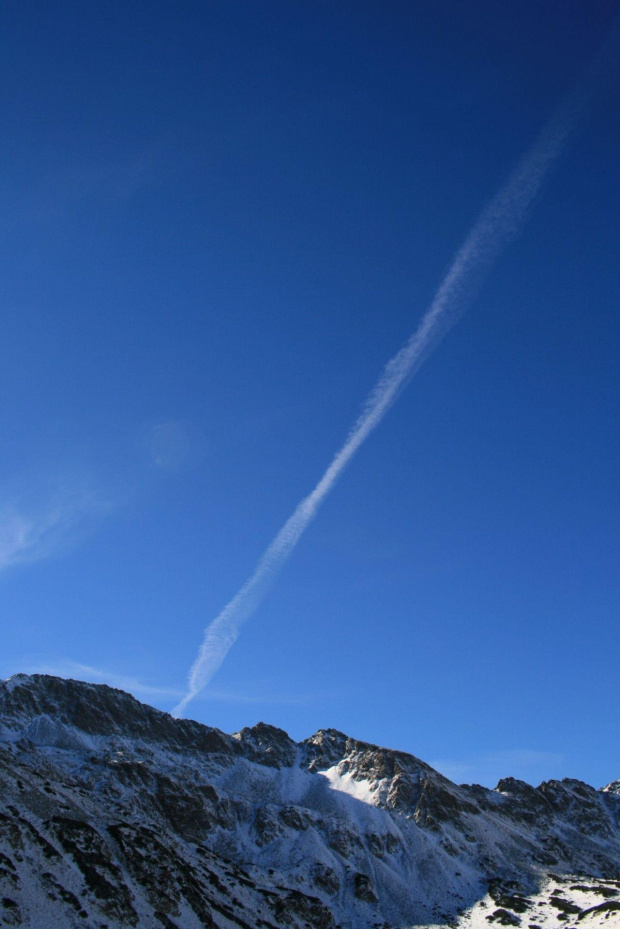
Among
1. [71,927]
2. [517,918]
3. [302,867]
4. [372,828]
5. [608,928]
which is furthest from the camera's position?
[372,828]

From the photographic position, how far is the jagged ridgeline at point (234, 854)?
302 ft

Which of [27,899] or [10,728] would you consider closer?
[27,899]

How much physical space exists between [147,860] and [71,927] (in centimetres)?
2546

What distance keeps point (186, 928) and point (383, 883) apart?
75934 millimetres

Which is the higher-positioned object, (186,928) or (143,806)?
(143,806)

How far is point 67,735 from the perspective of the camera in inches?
7416

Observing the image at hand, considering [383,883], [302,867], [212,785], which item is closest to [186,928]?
[302,867]

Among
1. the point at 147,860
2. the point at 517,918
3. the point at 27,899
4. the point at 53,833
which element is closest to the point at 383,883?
the point at 517,918

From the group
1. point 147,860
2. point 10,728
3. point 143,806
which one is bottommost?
point 147,860

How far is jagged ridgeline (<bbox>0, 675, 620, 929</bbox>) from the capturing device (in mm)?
91938

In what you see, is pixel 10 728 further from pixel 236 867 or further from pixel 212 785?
pixel 236 867

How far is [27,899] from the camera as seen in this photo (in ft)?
265

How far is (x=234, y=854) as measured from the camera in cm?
15338

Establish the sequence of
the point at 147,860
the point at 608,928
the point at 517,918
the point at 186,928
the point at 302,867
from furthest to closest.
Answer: the point at 302,867 < the point at 517,918 < the point at 608,928 < the point at 147,860 < the point at 186,928
